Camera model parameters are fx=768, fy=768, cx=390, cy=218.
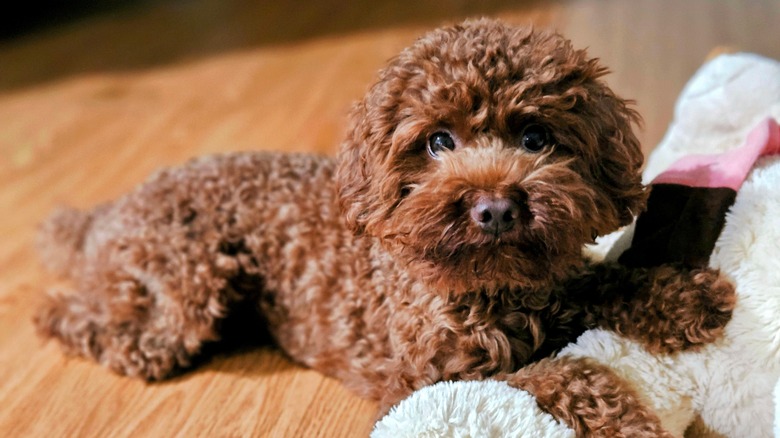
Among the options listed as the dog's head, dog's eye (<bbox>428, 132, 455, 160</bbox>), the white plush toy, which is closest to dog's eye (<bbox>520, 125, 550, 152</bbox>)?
the dog's head

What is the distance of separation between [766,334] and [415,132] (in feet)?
→ 2.31

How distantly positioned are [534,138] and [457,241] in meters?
0.27

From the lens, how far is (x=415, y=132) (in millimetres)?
1428

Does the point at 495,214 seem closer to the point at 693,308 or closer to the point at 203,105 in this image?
the point at 693,308

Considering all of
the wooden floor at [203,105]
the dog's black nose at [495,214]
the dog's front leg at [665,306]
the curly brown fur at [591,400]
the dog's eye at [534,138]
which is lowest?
the wooden floor at [203,105]

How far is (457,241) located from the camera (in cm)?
131

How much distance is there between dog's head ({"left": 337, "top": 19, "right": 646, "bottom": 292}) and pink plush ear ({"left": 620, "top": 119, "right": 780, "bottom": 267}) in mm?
113

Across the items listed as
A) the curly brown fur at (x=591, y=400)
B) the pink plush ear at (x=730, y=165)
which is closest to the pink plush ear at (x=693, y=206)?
the pink plush ear at (x=730, y=165)

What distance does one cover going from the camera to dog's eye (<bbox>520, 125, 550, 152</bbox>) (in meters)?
1.43

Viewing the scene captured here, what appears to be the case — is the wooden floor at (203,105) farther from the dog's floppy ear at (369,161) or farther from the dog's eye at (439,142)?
the dog's eye at (439,142)

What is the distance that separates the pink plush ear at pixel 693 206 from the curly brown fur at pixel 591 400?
29 cm

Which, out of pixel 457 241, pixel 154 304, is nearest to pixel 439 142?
pixel 457 241

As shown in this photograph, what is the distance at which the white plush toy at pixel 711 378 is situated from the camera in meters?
1.28

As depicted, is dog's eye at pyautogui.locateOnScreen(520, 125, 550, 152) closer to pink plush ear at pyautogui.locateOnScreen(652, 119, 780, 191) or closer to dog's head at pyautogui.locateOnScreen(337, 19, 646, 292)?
dog's head at pyautogui.locateOnScreen(337, 19, 646, 292)
